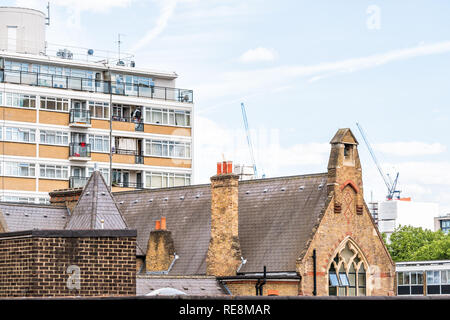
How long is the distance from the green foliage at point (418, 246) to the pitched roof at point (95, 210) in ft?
248

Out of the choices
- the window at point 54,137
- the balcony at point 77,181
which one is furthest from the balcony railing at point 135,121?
the balcony at point 77,181

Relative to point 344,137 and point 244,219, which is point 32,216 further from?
point 344,137

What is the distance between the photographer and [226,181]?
56.6 meters

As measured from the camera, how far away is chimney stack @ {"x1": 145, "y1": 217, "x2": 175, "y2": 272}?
59.4 metres

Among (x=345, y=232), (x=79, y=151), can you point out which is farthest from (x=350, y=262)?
(x=79, y=151)

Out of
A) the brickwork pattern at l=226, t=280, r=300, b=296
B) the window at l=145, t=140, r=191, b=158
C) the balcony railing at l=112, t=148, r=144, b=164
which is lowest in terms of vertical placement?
the brickwork pattern at l=226, t=280, r=300, b=296

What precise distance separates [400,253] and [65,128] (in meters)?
53.4

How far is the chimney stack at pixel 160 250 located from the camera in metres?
59.4

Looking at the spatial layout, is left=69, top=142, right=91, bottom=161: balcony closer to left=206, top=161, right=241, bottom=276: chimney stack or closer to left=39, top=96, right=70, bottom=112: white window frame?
left=39, top=96, right=70, bottom=112: white window frame

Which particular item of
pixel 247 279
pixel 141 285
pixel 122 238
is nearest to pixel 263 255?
pixel 247 279

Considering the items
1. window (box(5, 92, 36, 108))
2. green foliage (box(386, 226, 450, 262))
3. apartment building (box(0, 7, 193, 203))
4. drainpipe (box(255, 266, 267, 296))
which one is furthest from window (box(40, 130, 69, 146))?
green foliage (box(386, 226, 450, 262))

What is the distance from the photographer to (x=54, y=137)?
9438 centimetres

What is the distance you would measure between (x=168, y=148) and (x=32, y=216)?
143 feet

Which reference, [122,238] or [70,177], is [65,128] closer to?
[70,177]
